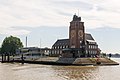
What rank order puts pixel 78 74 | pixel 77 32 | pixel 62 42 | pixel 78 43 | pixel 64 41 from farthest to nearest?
pixel 62 42 → pixel 64 41 → pixel 78 43 → pixel 77 32 → pixel 78 74

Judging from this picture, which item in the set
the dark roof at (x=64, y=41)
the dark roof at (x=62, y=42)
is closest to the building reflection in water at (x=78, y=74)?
the dark roof at (x=64, y=41)

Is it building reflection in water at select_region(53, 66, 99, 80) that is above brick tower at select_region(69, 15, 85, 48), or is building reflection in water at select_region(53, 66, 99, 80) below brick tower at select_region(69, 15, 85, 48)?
below

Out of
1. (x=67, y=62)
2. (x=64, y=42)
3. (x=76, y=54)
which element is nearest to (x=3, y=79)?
(x=67, y=62)

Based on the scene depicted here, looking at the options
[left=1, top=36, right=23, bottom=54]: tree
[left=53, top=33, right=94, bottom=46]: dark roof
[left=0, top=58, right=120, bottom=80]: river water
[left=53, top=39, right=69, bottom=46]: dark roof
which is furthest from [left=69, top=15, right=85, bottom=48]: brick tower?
[left=1, top=36, right=23, bottom=54]: tree

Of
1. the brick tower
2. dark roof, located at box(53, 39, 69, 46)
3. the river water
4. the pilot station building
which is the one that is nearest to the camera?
the river water

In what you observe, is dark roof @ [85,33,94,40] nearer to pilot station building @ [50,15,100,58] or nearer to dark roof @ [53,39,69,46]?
pilot station building @ [50,15,100,58]

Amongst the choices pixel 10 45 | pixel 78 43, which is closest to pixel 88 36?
pixel 78 43

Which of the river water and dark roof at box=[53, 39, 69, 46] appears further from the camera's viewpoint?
dark roof at box=[53, 39, 69, 46]

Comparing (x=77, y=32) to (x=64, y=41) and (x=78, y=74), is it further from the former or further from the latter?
(x=78, y=74)

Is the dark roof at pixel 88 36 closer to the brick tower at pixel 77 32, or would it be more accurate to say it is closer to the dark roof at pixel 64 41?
the dark roof at pixel 64 41

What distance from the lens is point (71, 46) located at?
135250 millimetres

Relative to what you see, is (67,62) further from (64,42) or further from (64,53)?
(64,42)

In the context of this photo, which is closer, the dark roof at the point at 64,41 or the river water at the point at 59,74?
the river water at the point at 59,74

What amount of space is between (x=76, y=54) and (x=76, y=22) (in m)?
14.5
